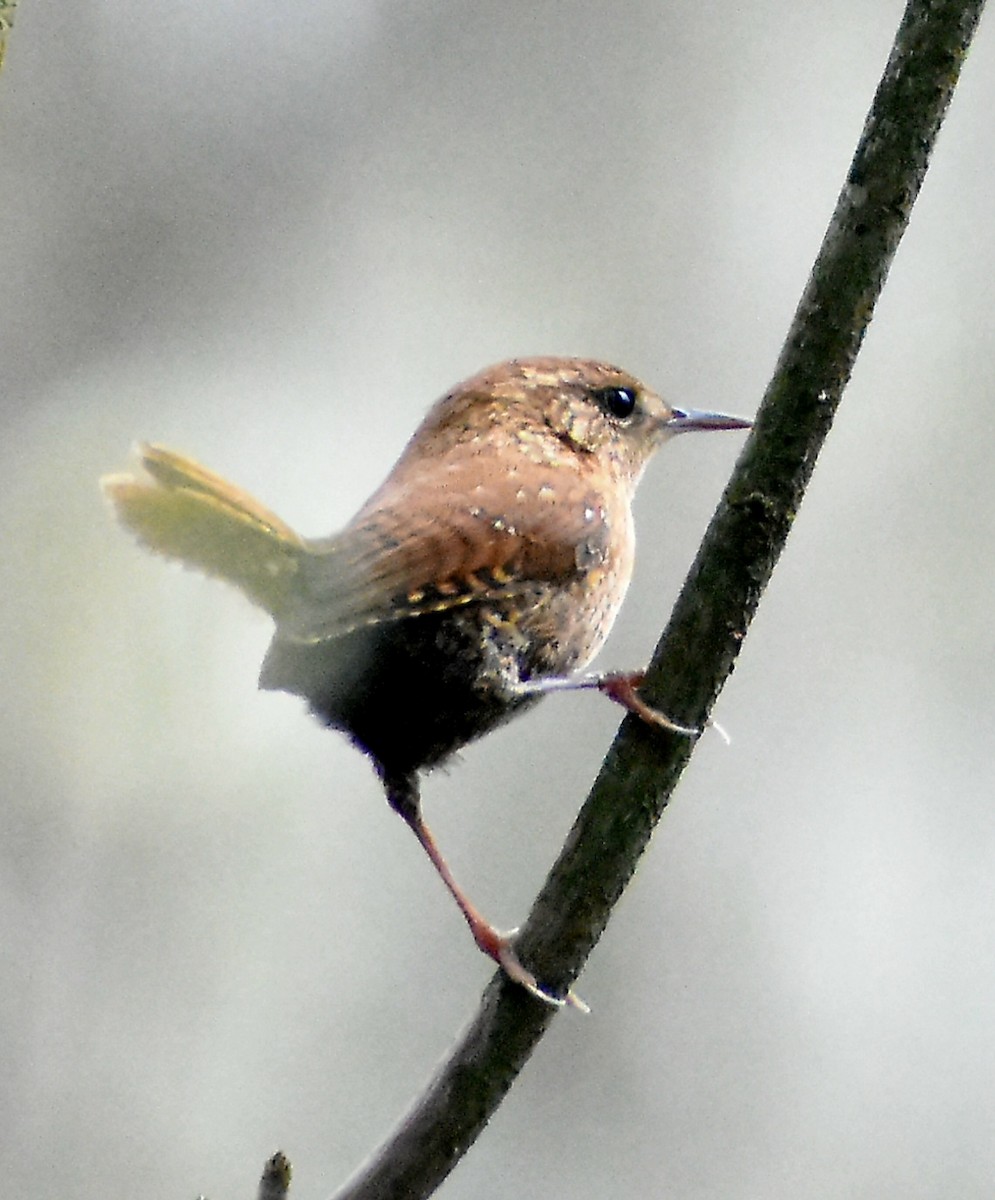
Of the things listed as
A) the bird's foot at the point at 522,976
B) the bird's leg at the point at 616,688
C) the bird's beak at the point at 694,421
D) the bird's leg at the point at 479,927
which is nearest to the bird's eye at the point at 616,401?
the bird's beak at the point at 694,421

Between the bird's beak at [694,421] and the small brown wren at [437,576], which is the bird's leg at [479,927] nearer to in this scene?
the small brown wren at [437,576]

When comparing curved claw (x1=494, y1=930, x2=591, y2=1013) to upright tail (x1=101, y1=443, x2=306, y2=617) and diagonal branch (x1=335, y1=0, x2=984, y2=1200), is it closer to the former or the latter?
diagonal branch (x1=335, y1=0, x2=984, y2=1200)

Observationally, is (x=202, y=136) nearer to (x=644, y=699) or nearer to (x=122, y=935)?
(x=122, y=935)

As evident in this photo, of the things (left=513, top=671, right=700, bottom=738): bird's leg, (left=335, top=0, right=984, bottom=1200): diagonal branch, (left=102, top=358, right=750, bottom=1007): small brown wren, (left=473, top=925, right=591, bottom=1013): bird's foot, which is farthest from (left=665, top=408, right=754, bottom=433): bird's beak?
(left=473, top=925, right=591, bottom=1013): bird's foot

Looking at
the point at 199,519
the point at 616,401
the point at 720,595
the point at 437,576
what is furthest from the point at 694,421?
the point at 199,519

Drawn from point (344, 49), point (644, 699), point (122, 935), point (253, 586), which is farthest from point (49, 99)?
point (644, 699)
